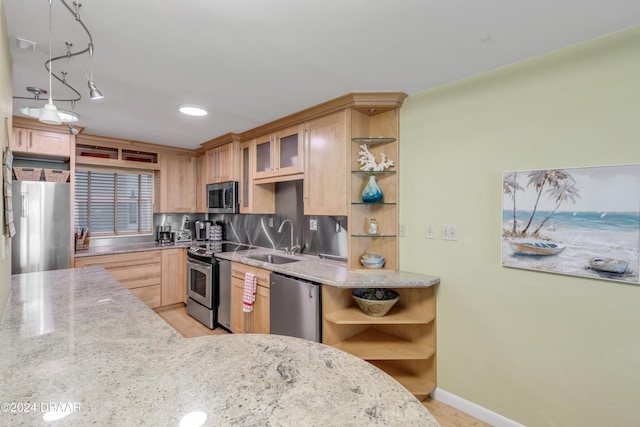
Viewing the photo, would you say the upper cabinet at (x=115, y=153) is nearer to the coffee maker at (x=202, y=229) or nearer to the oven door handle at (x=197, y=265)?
the coffee maker at (x=202, y=229)

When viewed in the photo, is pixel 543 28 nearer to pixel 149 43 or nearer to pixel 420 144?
pixel 420 144

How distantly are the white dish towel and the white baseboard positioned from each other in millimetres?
1736

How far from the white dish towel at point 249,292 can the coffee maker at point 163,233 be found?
2.18m

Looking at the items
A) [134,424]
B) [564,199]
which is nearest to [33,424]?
[134,424]

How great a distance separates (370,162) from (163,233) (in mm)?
3435

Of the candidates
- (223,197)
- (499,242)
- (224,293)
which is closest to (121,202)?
(223,197)

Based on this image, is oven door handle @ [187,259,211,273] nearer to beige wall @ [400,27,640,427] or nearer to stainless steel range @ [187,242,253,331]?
stainless steel range @ [187,242,253,331]

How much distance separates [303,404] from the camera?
2.52ft

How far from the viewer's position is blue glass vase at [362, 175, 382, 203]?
95.6 inches

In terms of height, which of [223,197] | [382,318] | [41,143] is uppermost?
[41,143]

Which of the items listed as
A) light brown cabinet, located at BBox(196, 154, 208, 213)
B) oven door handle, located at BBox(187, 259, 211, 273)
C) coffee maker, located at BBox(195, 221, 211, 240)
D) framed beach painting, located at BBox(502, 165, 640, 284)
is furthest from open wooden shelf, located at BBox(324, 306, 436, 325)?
coffee maker, located at BBox(195, 221, 211, 240)

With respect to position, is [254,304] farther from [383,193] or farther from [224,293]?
[383,193]

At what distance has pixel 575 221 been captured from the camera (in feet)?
5.45

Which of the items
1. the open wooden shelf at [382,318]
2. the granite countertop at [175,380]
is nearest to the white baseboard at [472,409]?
the open wooden shelf at [382,318]
